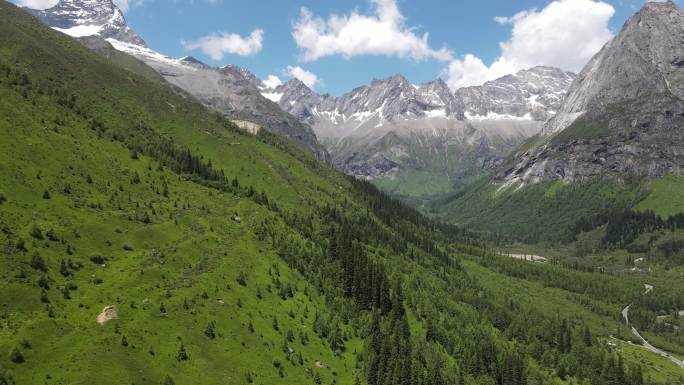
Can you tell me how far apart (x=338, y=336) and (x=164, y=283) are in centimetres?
4608

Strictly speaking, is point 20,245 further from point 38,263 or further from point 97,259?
point 97,259

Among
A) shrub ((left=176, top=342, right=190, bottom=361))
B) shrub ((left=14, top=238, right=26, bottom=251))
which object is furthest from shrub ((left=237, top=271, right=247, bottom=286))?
shrub ((left=14, top=238, right=26, bottom=251))

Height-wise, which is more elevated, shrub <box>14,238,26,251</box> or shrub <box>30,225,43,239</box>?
shrub <box>30,225,43,239</box>

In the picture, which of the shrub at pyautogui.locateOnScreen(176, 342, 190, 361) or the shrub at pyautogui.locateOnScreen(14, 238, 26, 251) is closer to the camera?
the shrub at pyautogui.locateOnScreen(176, 342, 190, 361)

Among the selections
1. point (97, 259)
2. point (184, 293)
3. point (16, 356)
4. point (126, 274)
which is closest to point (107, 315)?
point (126, 274)

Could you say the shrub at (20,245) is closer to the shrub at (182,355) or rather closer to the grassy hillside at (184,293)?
the grassy hillside at (184,293)

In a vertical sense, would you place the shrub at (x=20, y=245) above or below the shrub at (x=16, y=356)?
above

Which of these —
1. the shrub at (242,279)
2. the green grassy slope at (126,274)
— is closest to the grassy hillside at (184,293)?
the green grassy slope at (126,274)

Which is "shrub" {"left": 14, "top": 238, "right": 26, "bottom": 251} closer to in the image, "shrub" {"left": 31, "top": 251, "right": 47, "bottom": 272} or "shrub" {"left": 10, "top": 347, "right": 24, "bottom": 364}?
"shrub" {"left": 31, "top": 251, "right": 47, "bottom": 272}

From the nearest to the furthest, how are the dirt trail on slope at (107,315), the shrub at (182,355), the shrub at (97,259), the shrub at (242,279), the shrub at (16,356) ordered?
the shrub at (16,356), the dirt trail on slope at (107,315), the shrub at (182,355), the shrub at (97,259), the shrub at (242,279)

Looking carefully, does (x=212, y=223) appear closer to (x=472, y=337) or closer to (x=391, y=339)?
(x=391, y=339)

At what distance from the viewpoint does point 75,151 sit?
15625cm

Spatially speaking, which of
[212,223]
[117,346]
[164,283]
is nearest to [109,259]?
[164,283]

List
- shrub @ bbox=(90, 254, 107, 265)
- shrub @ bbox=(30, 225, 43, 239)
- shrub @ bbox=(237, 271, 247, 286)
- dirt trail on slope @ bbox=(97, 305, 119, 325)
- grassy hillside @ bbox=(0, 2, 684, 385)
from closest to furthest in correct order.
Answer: grassy hillside @ bbox=(0, 2, 684, 385), dirt trail on slope @ bbox=(97, 305, 119, 325), shrub @ bbox=(30, 225, 43, 239), shrub @ bbox=(90, 254, 107, 265), shrub @ bbox=(237, 271, 247, 286)
